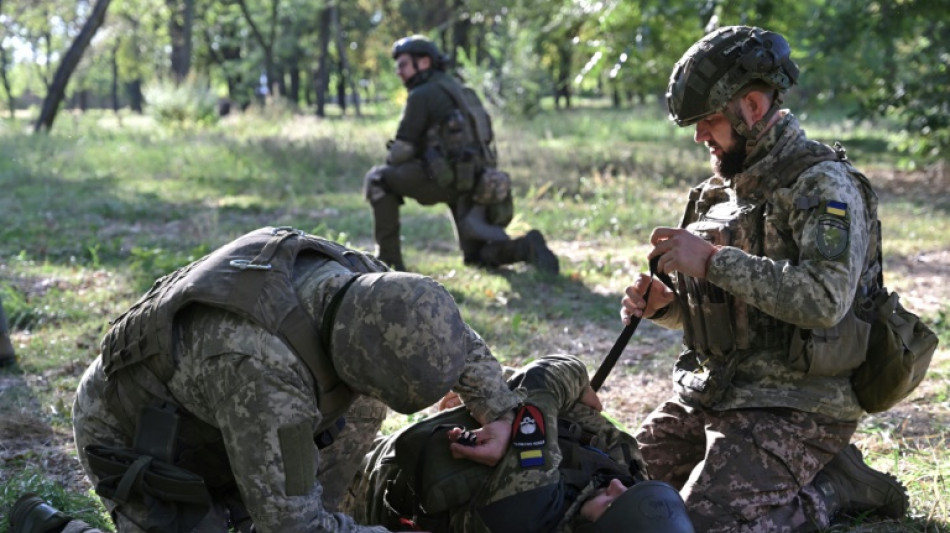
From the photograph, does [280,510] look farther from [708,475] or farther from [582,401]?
[708,475]

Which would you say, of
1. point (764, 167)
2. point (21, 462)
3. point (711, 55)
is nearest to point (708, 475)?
point (764, 167)

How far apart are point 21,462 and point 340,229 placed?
5893mm

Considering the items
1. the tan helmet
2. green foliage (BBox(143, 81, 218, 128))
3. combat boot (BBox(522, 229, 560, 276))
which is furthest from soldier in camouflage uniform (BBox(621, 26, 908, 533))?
green foliage (BBox(143, 81, 218, 128))

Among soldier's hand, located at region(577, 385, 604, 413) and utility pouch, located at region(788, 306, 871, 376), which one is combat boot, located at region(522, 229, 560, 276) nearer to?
soldier's hand, located at region(577, 385, 604, 413)

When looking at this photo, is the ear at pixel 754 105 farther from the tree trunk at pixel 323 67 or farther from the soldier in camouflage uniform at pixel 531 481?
the tree trunk at pixel 323 67

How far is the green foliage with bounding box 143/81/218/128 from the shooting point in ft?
62.9

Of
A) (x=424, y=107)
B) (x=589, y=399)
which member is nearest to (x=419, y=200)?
(x=424, y=107)

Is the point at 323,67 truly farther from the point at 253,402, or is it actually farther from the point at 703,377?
the point at 253,402

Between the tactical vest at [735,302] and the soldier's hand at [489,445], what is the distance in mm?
925

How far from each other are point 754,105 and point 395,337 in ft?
5.34

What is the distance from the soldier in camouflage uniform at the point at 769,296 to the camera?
3.17m

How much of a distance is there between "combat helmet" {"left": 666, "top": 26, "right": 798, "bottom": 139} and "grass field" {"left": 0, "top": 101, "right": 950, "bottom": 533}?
5.28 ft

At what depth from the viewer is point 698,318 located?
3.62 meters

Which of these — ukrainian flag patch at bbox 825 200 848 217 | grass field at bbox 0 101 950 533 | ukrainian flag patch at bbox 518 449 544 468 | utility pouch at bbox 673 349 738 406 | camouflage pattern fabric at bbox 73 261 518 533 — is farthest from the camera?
grass field at bbox 0 101 950 533
